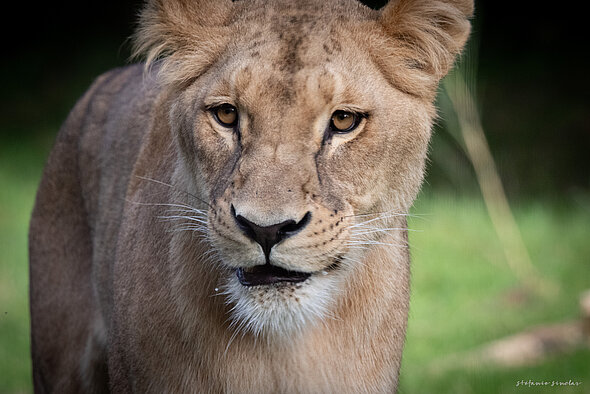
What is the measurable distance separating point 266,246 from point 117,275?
1131 mm

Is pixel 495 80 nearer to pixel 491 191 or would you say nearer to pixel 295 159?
pixel 491 191

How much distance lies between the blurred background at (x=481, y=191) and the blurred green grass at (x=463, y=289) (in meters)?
0.02

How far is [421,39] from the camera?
9.84 feet

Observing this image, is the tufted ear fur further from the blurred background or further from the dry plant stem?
the dry plant stem

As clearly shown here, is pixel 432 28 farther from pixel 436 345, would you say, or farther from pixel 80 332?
pixel 436 345

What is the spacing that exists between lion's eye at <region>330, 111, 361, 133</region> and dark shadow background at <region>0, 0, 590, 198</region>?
4.90m

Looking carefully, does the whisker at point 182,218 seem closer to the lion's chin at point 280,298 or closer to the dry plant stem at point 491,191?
the lion's chin at point 280,298

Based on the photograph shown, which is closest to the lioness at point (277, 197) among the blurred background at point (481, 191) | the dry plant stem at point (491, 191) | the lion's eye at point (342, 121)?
the lion's eye at point (342, 121)

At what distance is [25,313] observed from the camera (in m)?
7.32

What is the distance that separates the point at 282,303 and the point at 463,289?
193 inches

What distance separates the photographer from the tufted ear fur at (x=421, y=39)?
9.71 feet

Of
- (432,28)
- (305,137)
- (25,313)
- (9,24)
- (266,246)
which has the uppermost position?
(9,24)

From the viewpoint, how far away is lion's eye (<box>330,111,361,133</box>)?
108 inches

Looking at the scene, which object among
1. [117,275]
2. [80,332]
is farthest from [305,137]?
[80,332]
